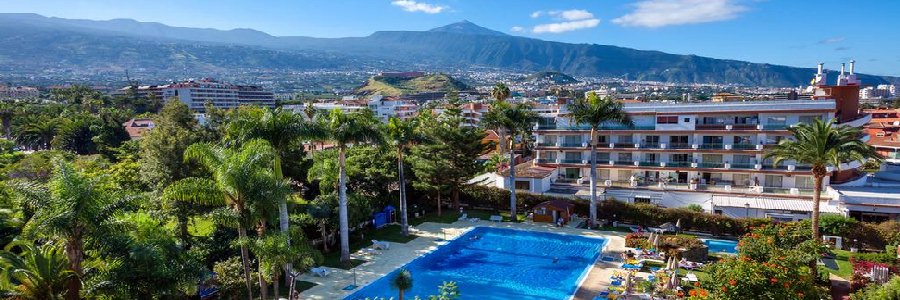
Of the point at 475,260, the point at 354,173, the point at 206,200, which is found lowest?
the point at 475,260

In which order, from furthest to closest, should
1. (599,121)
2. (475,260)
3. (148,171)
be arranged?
(599,121) < (475,260) < (148,171)

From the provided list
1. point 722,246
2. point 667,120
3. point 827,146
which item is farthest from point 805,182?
point 827,146

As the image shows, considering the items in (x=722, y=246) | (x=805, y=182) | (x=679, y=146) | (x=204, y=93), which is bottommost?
(x=722, y=246)

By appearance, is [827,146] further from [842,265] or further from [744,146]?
[744,146]

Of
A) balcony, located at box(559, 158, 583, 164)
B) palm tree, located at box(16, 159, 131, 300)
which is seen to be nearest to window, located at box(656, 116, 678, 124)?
balcony, located at box(559, 158, 583, 164)

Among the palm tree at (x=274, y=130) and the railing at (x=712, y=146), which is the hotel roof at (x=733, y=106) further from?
the palm tree at (x=274, y=130)

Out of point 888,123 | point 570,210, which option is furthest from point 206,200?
point 888,123

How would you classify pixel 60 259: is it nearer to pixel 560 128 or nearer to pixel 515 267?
pixel 515 267

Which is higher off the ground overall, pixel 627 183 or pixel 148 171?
pixel 148 171
